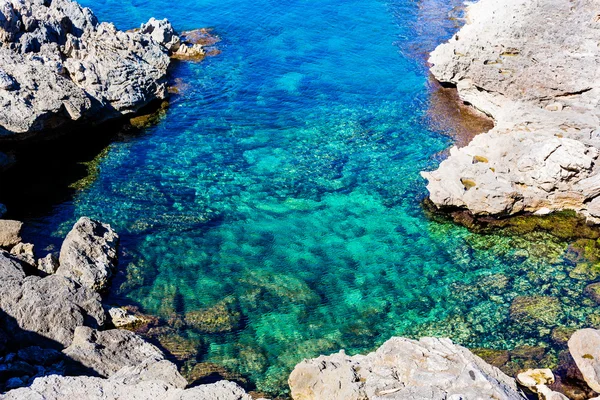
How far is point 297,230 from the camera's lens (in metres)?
25.6

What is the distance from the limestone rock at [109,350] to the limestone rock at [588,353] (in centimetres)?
1359

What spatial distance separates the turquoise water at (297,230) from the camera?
20609 millimetres

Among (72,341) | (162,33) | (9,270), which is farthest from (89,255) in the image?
(162,33)

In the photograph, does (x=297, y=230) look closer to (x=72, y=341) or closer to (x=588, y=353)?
(x=72, y=341)

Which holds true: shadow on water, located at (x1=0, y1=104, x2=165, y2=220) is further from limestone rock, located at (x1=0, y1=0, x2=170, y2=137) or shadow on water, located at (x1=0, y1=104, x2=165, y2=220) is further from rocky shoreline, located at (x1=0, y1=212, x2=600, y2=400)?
rocky shoreline, located at (x1=0, y1=212, x2=600, y2=400)

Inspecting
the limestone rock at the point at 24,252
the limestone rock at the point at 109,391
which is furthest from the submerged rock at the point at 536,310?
the limestone rock at the point at 24,252

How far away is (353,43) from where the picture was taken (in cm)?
4397

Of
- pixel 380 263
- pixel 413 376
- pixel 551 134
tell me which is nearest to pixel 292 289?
pixel 380 263

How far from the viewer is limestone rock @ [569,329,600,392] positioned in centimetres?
1783

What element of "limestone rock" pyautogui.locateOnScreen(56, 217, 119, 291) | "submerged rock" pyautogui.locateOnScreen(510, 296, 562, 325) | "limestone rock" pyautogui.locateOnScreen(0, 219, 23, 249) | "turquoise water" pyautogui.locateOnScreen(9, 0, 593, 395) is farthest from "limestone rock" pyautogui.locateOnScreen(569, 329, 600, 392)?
"limestone rock" pyautogui.locateOnScreen(0, 219, 23, 249)

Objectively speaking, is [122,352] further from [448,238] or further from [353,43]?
→ [353,43]

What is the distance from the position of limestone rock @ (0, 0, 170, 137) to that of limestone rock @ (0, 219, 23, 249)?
5907mm

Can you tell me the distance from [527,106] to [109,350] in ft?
75.0

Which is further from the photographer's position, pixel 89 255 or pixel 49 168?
pixel 49 168
